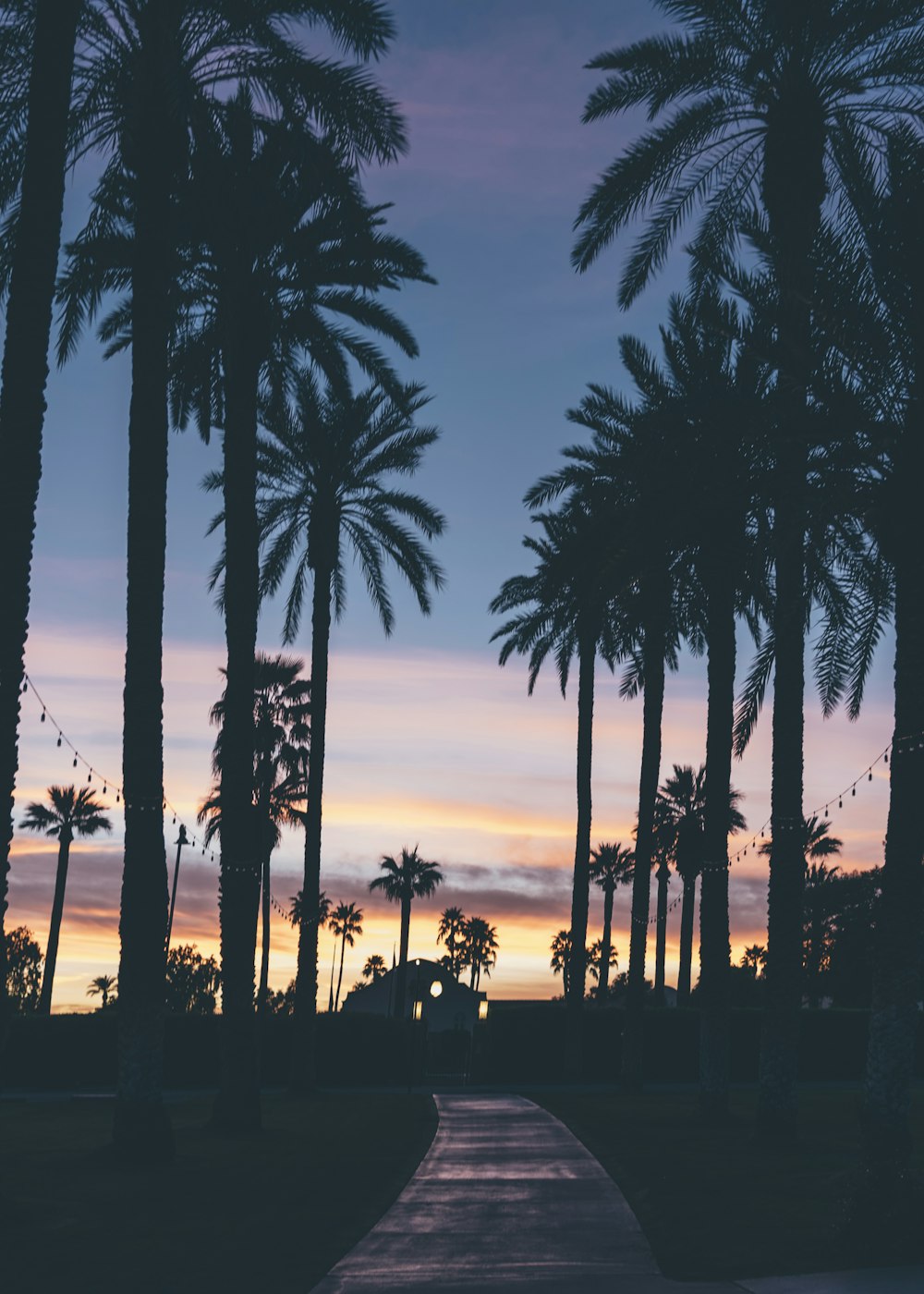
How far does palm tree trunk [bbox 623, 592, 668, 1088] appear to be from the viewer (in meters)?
36.0

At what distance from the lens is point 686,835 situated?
6925cm

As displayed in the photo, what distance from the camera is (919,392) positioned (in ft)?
48.8

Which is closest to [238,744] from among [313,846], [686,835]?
[313,846]

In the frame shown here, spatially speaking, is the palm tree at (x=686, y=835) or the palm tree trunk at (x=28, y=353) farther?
the palm tree at (x=686, y=835)

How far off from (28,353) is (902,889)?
10725 mm

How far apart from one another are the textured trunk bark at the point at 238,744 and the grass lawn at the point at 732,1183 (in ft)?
19.1

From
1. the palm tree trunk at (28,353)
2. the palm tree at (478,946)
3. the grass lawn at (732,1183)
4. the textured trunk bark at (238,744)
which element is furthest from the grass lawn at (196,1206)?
the palm tree at (478,946)

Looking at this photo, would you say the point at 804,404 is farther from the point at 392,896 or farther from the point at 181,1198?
the point at 392,896

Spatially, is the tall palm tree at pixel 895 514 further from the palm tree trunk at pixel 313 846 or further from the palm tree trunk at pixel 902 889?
the palm tree trunk at pixel 313 846

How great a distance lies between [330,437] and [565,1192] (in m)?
22.8

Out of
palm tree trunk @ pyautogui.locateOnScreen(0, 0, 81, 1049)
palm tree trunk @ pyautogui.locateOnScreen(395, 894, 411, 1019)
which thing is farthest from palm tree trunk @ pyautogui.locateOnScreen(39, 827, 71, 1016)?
palm tree trunk @ pyautogui.locateOnScreen(0, 0, 81, 1049)

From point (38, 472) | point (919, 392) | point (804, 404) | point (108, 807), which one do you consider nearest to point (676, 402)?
point (804, 404)

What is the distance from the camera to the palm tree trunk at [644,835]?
3595 centimetres

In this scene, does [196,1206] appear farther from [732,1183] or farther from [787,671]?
[787,671]
